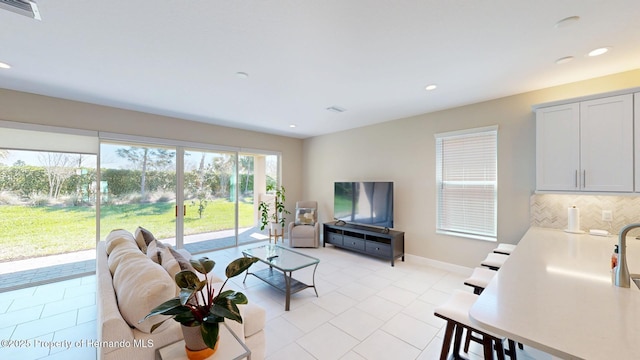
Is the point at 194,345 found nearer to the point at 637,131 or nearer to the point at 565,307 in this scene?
the point at 565,307

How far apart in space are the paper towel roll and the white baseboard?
136 centimetres

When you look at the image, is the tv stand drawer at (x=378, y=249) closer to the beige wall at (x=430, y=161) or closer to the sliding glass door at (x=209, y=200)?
the beige wall at (x=430, y=161)

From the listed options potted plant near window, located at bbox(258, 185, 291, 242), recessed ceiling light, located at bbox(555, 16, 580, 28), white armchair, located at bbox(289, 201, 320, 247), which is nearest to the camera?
recessed ceiling light, located at bbox(555, 16, 580, 28)

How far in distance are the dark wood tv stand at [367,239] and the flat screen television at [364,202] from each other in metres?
0.17

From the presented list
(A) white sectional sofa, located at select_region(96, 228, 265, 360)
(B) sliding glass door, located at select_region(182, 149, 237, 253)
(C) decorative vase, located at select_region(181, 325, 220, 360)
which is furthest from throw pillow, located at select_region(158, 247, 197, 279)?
(B) sliding glass door, located at select_region(182, 149, 237, 253)

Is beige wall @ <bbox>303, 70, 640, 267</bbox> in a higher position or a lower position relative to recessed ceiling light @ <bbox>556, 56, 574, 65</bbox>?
lower

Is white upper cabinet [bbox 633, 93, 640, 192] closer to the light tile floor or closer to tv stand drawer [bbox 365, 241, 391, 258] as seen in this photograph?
the light tile floor

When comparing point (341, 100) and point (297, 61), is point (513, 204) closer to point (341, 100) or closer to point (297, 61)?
point (341, 100)

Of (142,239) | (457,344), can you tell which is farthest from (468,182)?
(142,239)

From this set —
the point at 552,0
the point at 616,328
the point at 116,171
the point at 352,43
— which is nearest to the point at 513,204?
the point at 552,0

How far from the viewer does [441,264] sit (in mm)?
3887

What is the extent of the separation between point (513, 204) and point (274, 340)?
11.4ft

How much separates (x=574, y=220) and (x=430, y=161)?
1849 mm

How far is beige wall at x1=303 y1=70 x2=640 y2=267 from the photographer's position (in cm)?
311
